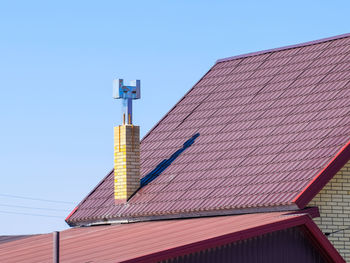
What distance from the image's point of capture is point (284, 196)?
19.4 meters

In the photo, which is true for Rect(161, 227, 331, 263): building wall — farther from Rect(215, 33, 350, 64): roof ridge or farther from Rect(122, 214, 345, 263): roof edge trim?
Rect(215, 33, 350, 64): roof ridge

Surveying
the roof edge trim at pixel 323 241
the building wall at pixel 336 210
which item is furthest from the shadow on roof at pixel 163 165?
the roof edge trim at pixel 323 241

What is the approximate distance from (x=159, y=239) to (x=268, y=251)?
2171 mm

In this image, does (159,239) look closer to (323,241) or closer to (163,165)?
(323,241)

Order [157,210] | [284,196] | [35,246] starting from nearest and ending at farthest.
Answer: [284,196]
[35,246]
[157,210]

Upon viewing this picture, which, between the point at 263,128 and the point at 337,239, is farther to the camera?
the point at 263,128

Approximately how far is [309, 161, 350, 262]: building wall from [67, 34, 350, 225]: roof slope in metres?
0.68

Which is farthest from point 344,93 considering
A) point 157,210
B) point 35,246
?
point 35,246

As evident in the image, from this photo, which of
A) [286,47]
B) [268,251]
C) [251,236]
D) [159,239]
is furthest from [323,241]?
[286,47]

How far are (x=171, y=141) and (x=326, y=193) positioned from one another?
6294 millimetres

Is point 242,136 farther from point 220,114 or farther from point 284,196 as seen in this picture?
point 284,196

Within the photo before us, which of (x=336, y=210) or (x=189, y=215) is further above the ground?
(x=189, y=215)

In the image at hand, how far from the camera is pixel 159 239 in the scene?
17.6 m

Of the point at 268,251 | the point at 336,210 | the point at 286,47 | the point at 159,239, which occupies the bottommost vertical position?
the point at 268,251
